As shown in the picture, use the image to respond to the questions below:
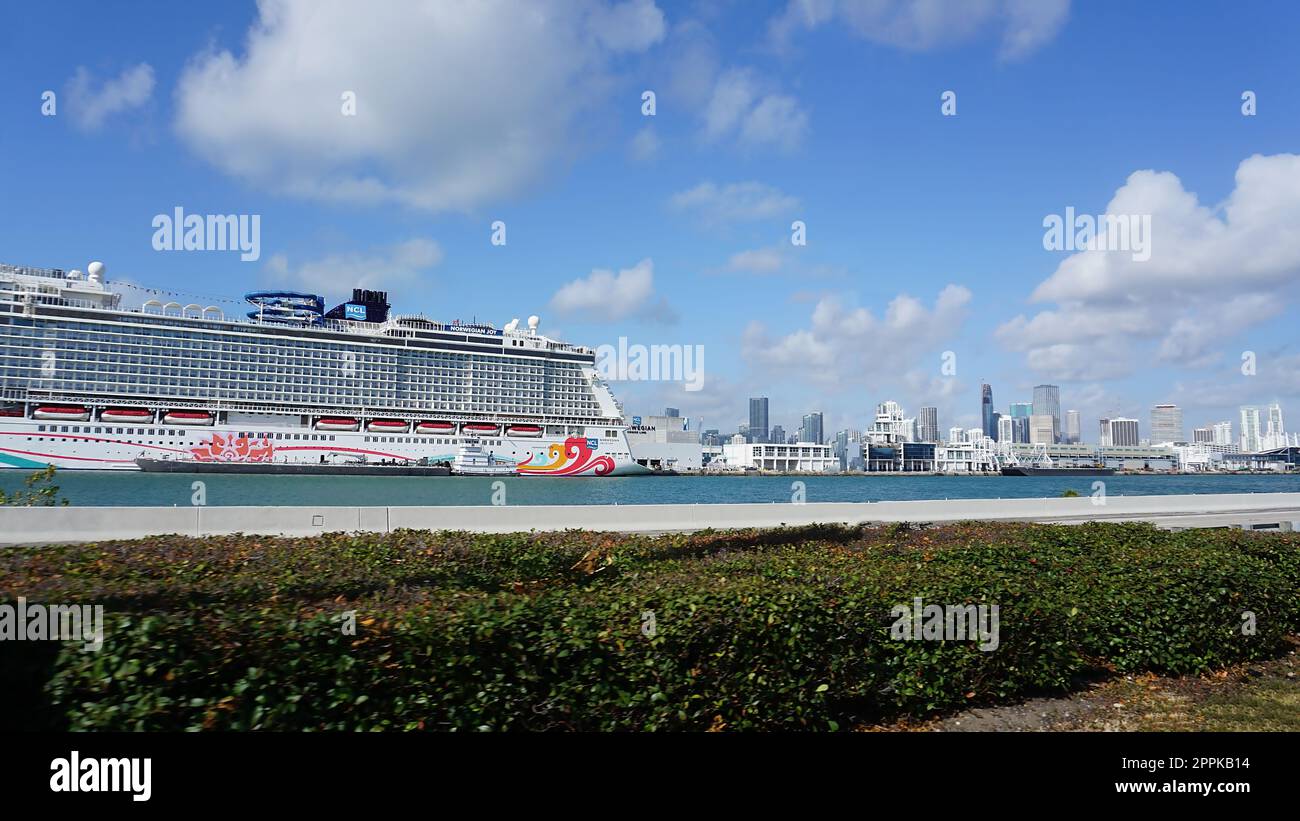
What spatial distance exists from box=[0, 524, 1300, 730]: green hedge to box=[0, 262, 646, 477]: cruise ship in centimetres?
6335

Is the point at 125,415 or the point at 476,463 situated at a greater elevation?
the point at 125,415

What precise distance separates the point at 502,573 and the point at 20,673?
398cm

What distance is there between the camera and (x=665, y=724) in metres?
4.25

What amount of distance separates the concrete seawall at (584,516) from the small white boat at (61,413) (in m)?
60.3

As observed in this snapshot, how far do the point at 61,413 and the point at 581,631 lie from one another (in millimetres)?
76249

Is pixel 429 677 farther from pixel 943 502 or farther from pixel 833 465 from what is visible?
pixel 833 465

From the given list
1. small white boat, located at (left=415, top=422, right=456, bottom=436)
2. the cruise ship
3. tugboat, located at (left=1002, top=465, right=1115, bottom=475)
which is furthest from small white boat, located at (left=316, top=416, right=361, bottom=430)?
Result: tugboat, located at (left=1002, top=465, right=1115, bottom=475)

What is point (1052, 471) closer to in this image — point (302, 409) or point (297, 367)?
point (302, 409)

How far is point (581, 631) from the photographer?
415cm
